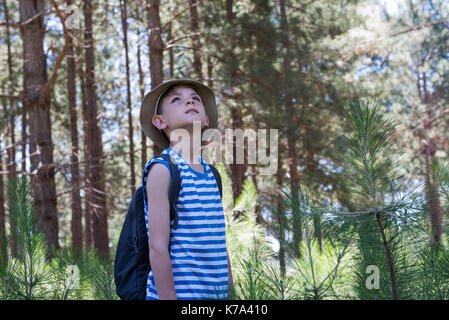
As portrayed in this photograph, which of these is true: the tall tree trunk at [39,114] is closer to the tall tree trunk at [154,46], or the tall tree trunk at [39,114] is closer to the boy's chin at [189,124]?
the tall tree trunk at [154,46]

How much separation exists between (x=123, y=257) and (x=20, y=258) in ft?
2.03

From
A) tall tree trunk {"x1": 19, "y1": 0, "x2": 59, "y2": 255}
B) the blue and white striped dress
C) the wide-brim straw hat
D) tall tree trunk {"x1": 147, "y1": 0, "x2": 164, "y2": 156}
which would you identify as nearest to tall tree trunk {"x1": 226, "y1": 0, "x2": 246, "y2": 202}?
tall tree trunk {"x1": 147, "y1": 0, "x2": 164, "y2": 156}

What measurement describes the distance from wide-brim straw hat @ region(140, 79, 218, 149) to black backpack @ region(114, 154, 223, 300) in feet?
1.19

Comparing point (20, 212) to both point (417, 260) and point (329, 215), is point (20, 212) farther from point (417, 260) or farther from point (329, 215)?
point (417, 260)

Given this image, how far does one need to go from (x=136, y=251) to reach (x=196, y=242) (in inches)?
9.0

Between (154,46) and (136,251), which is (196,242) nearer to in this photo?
(136,251)

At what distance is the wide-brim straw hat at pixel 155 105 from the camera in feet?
6.69

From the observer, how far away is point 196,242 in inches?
67.6

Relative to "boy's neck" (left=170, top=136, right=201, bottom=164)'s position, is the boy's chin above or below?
above

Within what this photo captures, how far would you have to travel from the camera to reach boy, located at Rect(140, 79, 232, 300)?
5.25 feet

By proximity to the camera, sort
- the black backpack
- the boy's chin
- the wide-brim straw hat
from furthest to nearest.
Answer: the wide-brim straw hat, the boy's chin, the black backpack

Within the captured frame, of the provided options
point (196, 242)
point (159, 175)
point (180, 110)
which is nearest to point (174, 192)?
point (159, 175)

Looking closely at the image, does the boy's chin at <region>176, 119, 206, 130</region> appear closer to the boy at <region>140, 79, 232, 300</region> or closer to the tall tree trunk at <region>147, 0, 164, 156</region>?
the boy at <region>140, 79, 232, 300</region>
